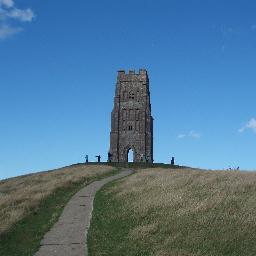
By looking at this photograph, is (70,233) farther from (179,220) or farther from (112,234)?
(179,220)

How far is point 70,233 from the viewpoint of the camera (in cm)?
1795

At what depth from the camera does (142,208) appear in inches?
819


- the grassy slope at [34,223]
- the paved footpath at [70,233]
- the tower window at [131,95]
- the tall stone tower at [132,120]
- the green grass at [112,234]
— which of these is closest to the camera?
the green grass at [112,234]

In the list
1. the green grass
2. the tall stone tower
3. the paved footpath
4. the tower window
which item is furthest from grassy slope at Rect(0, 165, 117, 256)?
the tower window

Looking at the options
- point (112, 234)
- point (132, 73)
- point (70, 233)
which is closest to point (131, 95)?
point (132, 73)

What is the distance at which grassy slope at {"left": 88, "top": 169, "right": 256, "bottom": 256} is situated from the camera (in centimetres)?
1537

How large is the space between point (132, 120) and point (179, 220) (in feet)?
198

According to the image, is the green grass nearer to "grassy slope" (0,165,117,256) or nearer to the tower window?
"grassy slope" (0,165,117,256)

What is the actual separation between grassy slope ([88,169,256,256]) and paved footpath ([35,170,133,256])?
1.28ft

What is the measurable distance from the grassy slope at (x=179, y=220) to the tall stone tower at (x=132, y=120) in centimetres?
4916

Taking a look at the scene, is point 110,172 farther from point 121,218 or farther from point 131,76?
point 131,76

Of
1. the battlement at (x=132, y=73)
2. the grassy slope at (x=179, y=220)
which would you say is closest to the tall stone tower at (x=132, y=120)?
the battlement at (x=132, y=73)

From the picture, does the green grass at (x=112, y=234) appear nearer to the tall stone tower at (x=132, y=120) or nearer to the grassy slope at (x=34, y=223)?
the grassy slope at (x=34, y=223)

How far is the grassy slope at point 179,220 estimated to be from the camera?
15.4 m
